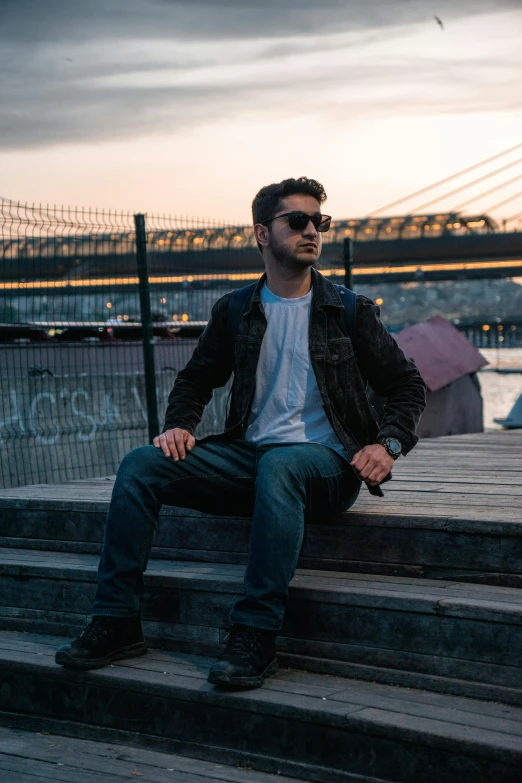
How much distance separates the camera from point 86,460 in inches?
349

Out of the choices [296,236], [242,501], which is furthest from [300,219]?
[242,501]

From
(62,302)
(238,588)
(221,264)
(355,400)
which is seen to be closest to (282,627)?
(238,588)

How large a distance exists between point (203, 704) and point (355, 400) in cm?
113

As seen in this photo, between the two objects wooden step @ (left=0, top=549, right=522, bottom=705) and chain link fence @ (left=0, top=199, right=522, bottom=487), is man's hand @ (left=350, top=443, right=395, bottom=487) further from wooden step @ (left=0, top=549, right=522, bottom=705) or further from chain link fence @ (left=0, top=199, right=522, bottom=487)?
chain link fence @ (left=0, top=199, right=522, bottom=487)

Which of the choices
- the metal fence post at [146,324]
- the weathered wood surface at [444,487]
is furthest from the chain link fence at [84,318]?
the weathered wood surface at [444,487]

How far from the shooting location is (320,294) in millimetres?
3795

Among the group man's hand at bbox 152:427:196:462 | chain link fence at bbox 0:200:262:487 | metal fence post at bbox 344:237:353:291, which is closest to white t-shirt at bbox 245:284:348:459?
man's hand at bbox 152:427:196:462

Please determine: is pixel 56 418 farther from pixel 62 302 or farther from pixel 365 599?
pixel 365 599

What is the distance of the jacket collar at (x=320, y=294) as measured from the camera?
12.4 feet

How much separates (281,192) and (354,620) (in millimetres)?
1480

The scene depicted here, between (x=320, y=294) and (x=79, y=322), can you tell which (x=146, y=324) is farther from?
(x=320, y=294)

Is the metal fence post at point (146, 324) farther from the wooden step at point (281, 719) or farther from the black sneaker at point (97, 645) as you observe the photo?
the black sneaker at point (97, 645)

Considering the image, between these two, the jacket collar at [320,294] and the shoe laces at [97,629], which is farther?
the jacket collar at [320,294]

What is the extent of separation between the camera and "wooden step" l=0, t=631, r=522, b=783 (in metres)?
2.80
